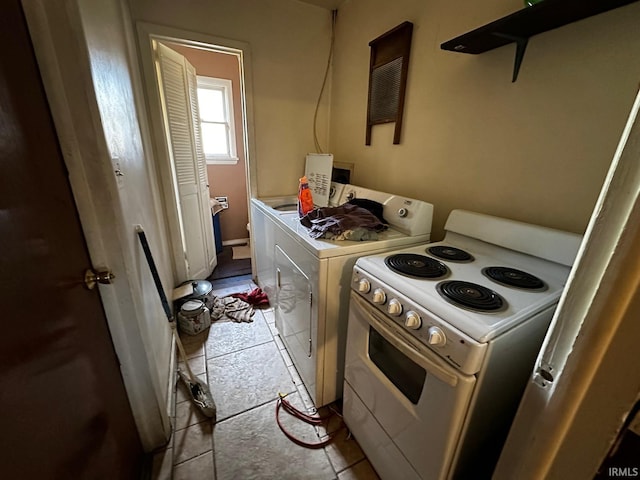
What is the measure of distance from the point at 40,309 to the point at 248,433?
3.76 feet

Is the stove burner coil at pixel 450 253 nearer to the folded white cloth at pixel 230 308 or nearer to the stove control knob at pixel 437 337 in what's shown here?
the stove control knob at pixel 437 337

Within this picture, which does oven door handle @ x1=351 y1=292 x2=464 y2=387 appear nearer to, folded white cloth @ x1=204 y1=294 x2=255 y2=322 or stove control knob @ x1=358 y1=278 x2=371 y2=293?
stove control knob @ x1=358 y1=278 x2=371 y2=293

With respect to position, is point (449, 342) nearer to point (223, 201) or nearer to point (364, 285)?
point (364, 285)

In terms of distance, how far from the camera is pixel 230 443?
1.28 meters

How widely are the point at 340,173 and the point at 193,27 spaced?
1.52m

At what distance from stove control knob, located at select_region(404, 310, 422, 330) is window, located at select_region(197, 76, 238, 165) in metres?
3.44

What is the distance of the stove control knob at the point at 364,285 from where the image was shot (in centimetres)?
100

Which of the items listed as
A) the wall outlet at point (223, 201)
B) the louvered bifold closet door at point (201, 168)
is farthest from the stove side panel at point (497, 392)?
the wall outlet at point (223, 201)

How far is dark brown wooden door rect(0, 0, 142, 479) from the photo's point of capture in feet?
1.64

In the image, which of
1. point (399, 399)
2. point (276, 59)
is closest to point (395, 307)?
point (399, 399)

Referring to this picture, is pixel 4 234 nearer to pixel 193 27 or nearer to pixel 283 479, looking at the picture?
pixel 283 479

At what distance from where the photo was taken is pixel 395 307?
33.9 inches

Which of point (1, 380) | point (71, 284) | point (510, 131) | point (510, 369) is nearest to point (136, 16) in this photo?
point (71, 284)

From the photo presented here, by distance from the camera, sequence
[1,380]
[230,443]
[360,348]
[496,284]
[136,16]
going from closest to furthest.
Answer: [1,380], [496,284], [360,348], [230,443], [136,16]
